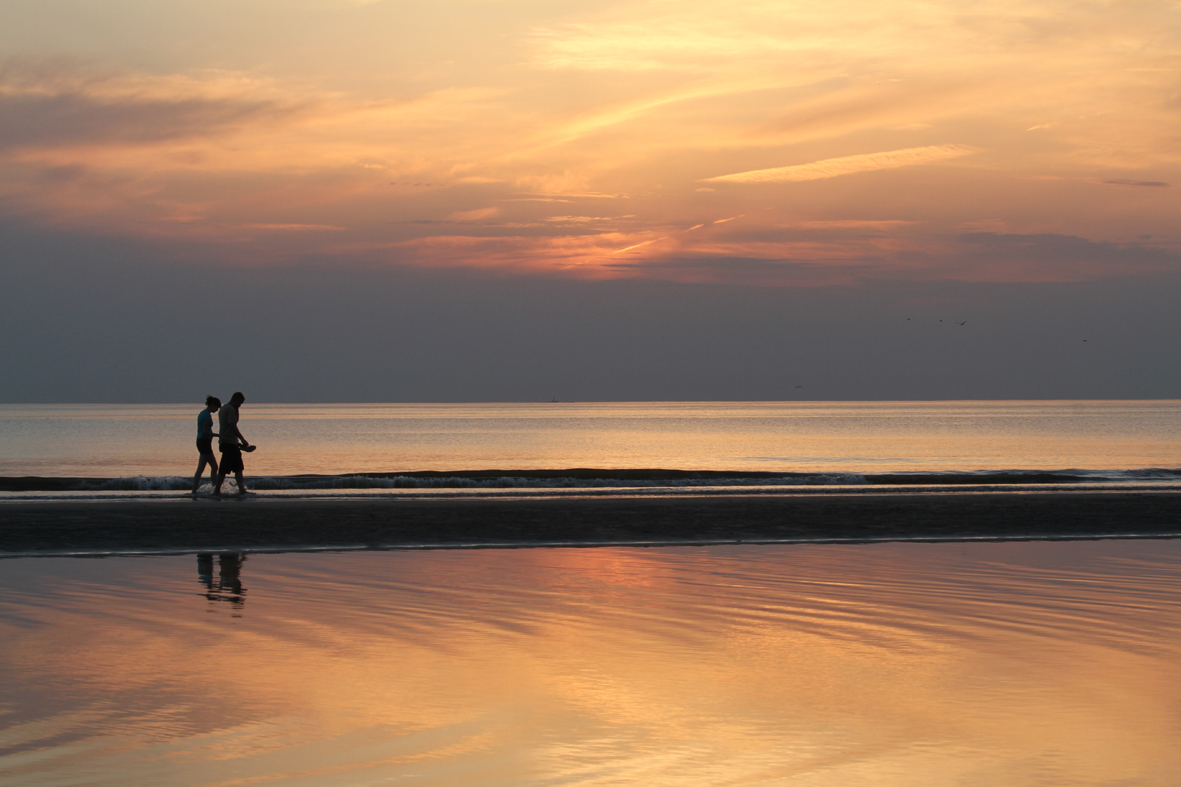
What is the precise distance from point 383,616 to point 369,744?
4143 millimetres

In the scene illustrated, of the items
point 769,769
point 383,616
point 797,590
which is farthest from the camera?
point 797,590

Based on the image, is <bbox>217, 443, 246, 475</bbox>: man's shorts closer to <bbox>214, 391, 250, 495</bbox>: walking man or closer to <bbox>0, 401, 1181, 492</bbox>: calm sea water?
<bbox>214, 391, 250, 495</bbox>: walking man

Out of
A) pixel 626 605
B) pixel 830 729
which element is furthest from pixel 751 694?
pixel 626 605

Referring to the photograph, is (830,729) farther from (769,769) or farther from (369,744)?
(369,744)

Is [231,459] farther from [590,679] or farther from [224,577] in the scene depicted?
[590,679]

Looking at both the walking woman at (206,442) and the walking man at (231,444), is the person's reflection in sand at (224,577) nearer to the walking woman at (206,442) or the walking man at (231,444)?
the walking man at (231,444)

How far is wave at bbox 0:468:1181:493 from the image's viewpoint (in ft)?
104

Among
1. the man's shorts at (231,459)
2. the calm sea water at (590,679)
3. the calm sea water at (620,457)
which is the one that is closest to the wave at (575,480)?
the calm sea water at (620,457)

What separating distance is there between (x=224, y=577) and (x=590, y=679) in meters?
6.84

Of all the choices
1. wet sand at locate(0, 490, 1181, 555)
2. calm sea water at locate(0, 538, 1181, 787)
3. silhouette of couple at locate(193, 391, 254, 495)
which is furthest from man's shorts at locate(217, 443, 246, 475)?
calm sea water at locate(0, 538, 1181, 787)

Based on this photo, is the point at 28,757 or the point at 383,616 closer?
the point at 28,757

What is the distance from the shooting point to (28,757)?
18.8 feet

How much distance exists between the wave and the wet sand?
10.1m

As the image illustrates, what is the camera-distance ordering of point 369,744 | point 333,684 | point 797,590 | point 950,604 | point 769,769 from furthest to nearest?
point 797,590, point 950,604, point 333,684, point 369,744, point 769,769
